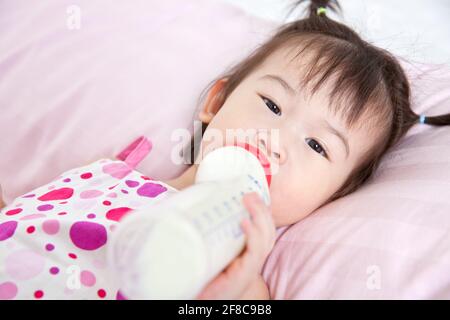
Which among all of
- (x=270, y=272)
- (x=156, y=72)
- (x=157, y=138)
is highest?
(x=156, y=72)

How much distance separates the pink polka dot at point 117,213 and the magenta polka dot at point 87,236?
0.04 m

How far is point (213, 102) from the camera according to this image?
3.52 feet

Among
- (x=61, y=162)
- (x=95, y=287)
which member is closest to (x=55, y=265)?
(x=95, y=287)

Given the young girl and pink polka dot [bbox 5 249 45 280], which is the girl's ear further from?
pink polka dot [bbox 5 249 45 280]

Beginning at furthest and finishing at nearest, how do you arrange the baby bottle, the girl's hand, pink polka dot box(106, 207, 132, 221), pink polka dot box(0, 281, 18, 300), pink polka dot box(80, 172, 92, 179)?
1. pink polka dot box(80, 172, 92, 179)
2. pink polka dot box(106, 207, 132, 221)
3. pink polka dot box(0, 281, 18, 300)
4. the girl's hand
5. the baby bottle

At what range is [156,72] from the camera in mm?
1136

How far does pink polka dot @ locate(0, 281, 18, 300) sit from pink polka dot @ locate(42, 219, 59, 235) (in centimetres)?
10

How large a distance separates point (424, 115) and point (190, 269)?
79 cm

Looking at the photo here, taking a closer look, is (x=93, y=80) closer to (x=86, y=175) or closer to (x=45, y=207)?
(x=86, y=175)

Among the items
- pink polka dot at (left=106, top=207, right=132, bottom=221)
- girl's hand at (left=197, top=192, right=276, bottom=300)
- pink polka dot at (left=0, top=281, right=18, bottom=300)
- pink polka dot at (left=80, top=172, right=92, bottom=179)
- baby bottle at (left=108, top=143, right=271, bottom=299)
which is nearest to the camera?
baby bottle at (left=108, top=143, right=271, bottom=299)

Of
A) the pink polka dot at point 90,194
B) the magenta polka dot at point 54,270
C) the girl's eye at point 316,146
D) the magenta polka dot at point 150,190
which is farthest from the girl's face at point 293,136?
the magenta polka dot at point 54,270

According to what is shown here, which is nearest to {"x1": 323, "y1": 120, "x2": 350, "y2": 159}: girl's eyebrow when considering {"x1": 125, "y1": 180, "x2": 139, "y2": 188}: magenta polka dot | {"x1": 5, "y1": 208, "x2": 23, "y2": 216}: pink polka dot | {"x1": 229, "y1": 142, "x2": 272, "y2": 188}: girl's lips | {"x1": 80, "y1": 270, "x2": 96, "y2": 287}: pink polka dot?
{"x1": 229, "y1": 142, "x2": 272, "y2": 188}: girl's lips

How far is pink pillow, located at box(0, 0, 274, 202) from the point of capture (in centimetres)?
108

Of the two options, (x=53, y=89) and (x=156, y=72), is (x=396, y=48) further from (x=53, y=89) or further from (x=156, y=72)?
(x=53, y=89)
